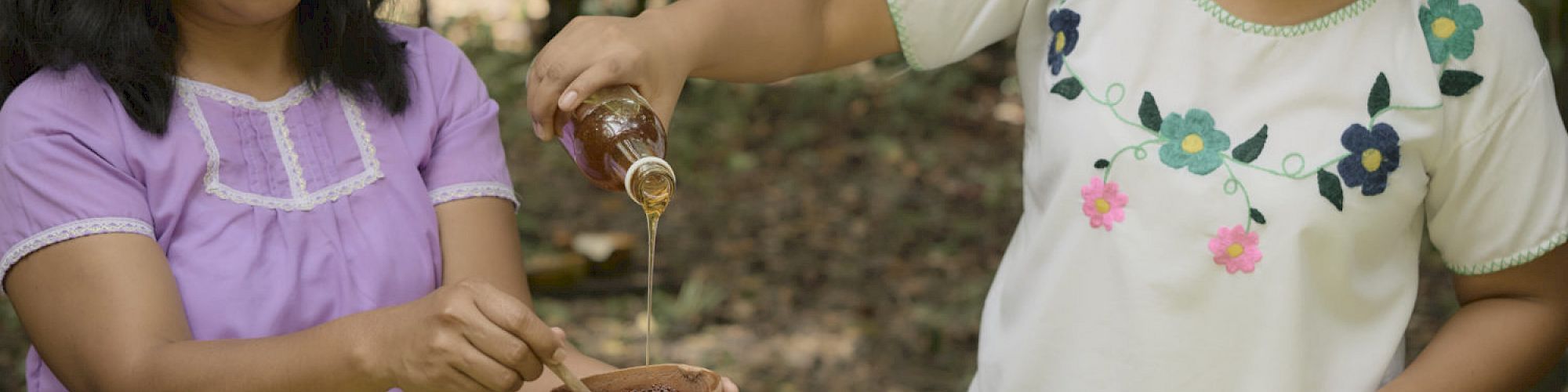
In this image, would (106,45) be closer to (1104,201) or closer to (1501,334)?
(1104,201)

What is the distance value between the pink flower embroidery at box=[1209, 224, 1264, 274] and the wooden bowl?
2.06 feet

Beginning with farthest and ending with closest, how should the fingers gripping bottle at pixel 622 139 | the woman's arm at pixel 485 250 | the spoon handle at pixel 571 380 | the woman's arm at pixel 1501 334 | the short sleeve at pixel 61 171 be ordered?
1. the woman's arm at pixel 485 250
2. the woman's arm at pixel 1501 334
3. the short sleeve at pixel 61 171
4. the fingers gripping bottle at pixel 622 139
5. the spoon handle at pixel 571 380

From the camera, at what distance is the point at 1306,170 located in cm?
169

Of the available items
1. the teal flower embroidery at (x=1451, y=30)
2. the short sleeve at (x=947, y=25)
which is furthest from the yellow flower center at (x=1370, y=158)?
the short sleeve at (x=947, y=25)

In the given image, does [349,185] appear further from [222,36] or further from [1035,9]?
[1035,9]

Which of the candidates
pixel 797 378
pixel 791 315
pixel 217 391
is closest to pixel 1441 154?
pixel 217 391

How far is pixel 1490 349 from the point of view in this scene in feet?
5.86

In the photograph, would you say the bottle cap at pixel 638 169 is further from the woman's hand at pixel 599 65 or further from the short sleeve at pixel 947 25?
the short sleeve at pixel 947 25

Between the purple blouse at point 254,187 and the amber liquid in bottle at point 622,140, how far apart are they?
386 millimetres

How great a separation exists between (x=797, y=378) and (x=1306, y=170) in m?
2.99

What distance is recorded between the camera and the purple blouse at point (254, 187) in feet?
5.56

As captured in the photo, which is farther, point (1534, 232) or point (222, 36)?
point (222, 36)

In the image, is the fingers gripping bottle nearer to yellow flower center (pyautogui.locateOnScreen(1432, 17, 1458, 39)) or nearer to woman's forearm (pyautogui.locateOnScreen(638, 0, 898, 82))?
woman's forearm (pyautogui.locateOnScreen(638, 0, 898, 82))

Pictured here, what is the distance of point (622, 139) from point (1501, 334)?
3.62 ft
